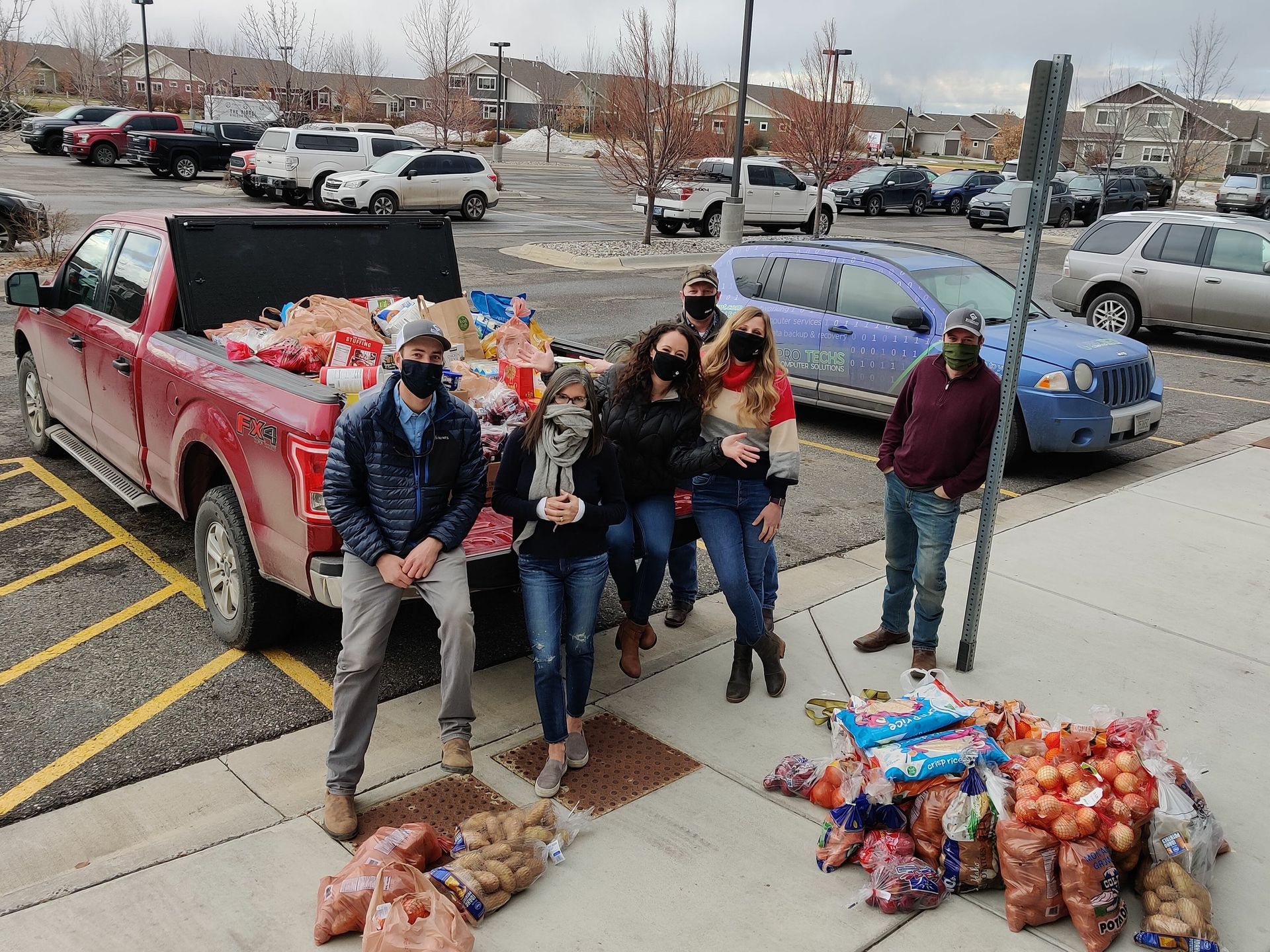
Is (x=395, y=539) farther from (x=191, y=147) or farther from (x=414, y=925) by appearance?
(x=191, y=147)

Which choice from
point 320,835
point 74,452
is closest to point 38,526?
point 74,452

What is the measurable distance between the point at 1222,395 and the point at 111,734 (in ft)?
39.8

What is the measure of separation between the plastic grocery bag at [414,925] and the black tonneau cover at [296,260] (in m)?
3.46

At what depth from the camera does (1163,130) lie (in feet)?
134

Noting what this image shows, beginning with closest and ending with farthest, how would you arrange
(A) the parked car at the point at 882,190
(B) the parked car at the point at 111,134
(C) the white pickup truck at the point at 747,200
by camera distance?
(C) the white pickup truck at the point at 747,200, (B) the parked car at the point at 111,134, (A) the parked car at the point at 882,190

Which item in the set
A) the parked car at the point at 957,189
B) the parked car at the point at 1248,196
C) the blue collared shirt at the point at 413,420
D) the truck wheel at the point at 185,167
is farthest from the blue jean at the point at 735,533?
the parked car at the point at 1248,196

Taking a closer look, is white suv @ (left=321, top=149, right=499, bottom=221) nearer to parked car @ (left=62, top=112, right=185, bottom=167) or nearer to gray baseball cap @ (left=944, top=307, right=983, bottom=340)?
parked car @ (left=62, top=112, right=185, bottom=167)

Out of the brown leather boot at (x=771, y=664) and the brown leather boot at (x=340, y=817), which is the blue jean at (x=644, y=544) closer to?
the brown leather boot at (x=771, y=664)

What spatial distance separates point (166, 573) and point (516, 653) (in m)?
2.21

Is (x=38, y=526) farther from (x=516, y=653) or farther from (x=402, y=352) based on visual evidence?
(x=402, y=352)

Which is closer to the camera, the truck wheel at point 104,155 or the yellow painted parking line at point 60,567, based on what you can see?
the yellow painted parking line at point 60,567

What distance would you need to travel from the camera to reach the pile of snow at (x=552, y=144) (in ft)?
237

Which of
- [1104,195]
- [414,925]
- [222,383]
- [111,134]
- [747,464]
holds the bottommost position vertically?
[414,925]

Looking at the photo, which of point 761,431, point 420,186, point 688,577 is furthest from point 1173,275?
point 420,186
